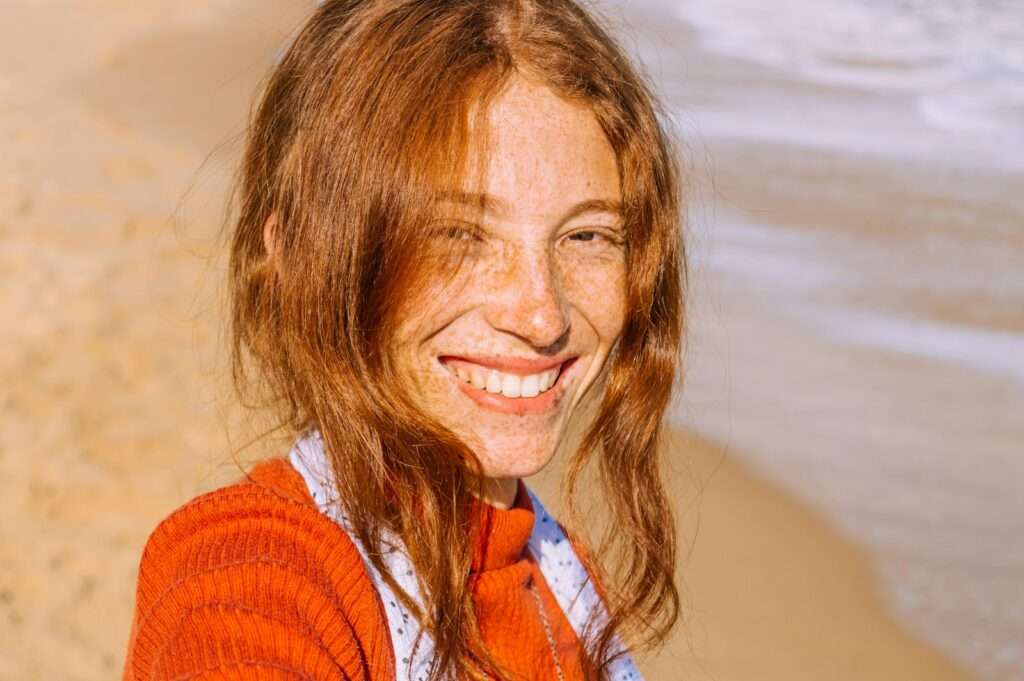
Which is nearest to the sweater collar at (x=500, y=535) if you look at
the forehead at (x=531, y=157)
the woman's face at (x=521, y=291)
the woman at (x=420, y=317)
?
the woman at (x=420, y=317)

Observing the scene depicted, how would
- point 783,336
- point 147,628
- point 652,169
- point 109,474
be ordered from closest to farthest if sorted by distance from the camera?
point 147,628, point 652,169, point 109,474, point 783,336

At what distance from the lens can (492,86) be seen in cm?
183

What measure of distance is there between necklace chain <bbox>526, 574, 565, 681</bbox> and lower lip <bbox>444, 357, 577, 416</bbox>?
0.34 metres

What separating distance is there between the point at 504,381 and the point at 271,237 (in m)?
0.40

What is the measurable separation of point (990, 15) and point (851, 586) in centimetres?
1043

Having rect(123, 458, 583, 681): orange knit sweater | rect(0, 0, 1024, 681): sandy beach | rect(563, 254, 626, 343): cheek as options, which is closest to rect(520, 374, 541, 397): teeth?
rect(563, 254, 626, 343): cheek

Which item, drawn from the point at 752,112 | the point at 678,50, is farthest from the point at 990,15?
the point at 752,112

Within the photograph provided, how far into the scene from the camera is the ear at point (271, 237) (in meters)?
2.02

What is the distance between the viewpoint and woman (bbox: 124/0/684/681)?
5.57ft

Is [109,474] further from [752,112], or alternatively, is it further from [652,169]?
[752,112]

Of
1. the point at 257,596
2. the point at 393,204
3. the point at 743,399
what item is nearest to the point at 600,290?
the point at 393,204

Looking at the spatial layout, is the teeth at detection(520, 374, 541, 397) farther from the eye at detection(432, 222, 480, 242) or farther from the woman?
the eye at detection(432, 222, 480, 242)

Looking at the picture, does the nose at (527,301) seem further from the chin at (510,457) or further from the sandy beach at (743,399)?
the sandy beach at (743,399)

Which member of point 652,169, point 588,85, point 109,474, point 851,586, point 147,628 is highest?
point 588,85
